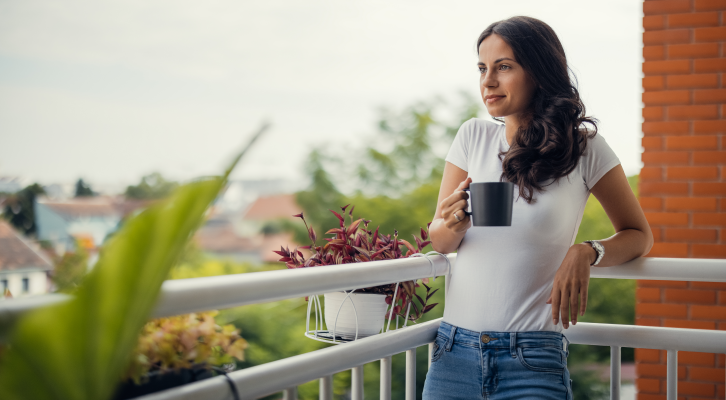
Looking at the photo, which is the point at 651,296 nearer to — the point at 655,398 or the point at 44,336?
the point at 655,398

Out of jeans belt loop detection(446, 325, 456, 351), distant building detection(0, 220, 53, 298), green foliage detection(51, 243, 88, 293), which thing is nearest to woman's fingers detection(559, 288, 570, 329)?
jeans belt loop detection(446, 325, 456, 351)

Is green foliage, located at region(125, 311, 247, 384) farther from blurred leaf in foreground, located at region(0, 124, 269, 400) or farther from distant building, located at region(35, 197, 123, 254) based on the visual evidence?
distant building, located at region(35, 197, 123, 254)

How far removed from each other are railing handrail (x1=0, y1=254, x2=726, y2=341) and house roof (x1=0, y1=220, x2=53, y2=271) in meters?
11.9

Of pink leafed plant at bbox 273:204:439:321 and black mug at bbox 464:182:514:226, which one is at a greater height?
black mug at bbox 464:182:514:226

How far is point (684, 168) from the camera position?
Result: 8.04 feet

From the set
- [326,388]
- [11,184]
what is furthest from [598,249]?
[11,184]

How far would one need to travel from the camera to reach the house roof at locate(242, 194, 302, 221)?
12992mm

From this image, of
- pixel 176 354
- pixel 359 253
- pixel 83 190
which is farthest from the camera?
pixel 83 190

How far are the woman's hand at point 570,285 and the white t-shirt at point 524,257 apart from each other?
53 millimetres

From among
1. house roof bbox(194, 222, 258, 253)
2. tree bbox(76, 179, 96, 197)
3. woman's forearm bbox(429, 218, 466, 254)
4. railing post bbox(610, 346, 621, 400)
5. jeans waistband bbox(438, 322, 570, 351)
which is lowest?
house roof bbox(194, 222, 258, 253)

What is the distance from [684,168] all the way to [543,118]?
1.50 meters

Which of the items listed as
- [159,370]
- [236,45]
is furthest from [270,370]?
[236,45]

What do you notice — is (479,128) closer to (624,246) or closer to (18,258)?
(624,246)

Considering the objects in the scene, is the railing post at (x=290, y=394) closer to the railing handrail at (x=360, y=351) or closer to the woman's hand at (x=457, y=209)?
the railing handrail at (x=360, y=351)
